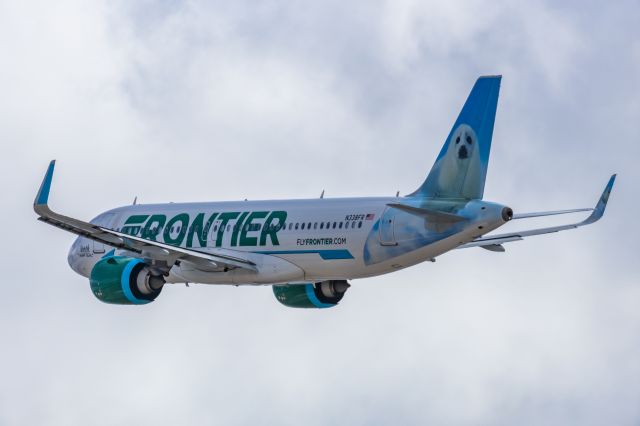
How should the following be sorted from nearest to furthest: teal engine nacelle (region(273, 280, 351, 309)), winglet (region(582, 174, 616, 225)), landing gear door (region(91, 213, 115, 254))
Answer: winglet (region(582, 174, 616, 225))
teal engine nacelle (region(273, 280, 351, 309))
landing gear door (region(91, 213, 115, 254))

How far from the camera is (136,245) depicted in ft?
211

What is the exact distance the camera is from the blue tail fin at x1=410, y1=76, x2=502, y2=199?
60812 mm

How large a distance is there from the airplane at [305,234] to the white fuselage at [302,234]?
0.04 meters

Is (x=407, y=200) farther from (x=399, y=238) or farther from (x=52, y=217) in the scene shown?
(x=52, y=217)

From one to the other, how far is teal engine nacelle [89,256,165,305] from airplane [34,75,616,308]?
4 centimetres

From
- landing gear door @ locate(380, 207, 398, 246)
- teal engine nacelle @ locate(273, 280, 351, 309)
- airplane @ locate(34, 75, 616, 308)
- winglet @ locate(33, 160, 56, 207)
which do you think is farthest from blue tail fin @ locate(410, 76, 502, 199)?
winglet @ locate(33, 160, 56, 207)

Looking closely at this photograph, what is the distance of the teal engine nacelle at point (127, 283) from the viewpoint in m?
66.9

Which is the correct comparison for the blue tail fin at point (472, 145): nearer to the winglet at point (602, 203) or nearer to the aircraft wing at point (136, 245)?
the winglet at point (602, 203)

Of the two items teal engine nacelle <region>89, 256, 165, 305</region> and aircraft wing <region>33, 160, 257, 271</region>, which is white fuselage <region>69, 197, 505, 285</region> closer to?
aircraft wing <region>33, 160, 257, 271</region>

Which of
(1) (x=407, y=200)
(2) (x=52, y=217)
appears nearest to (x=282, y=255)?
(1) (x=407, y=200)

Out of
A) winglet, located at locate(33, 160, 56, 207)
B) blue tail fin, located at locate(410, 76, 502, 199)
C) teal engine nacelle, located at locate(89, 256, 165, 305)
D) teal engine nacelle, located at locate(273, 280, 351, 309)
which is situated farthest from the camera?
teal engine nacelle, located at locate(273, 280, 351, 309)

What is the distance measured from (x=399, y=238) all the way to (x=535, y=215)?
17.9 feet

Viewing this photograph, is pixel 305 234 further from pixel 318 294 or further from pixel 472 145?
pixel 472 145

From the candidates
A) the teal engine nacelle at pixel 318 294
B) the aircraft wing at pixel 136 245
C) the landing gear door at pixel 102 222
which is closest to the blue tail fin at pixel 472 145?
the aircraft wing at pixel 136 245
